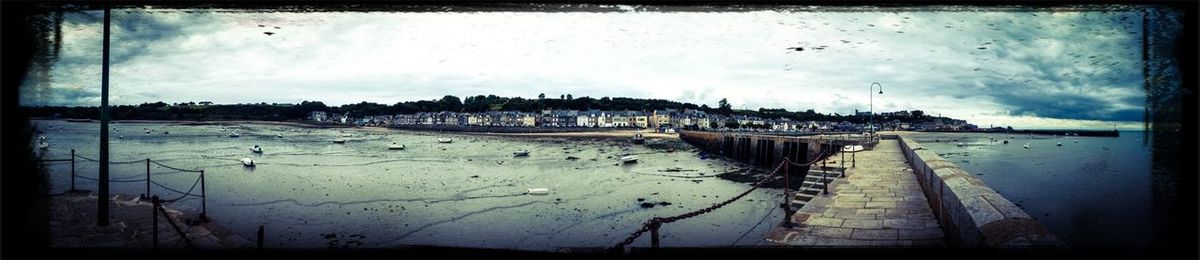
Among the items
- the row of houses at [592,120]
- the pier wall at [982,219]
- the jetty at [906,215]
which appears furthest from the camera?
the row of houses at [592,120]

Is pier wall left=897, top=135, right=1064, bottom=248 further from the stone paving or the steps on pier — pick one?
the stone paving

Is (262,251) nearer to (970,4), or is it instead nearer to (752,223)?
(970,4)

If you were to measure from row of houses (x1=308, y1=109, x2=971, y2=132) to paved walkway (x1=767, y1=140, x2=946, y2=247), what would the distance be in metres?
0.80

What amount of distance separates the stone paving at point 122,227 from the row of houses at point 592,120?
153cm

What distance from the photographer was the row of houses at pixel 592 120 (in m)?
5.85

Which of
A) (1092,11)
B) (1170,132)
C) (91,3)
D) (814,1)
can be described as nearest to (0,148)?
(91,3)

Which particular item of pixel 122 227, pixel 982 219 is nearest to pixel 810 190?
pixel 982 219

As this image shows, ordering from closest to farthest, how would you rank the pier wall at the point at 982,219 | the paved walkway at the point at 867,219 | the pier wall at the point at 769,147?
the pier wall at the point at 982,219
the paved walkway at the point at 867,219
the pier wall at the point at 769,147

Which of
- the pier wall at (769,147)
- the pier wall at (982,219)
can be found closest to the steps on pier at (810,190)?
the pier wall at (982,219)

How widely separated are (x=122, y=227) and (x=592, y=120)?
2744 centimetres

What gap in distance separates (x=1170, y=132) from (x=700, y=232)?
5.15 metres

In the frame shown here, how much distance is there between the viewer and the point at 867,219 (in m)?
4.20

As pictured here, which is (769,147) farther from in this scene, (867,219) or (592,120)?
(867,219)

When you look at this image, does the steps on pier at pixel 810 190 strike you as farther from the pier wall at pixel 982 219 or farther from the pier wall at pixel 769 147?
the pier wall at pixel 769 147
